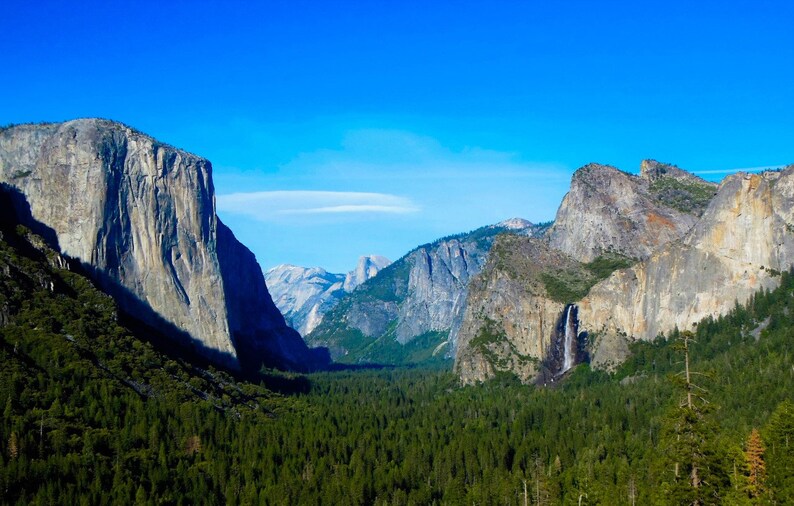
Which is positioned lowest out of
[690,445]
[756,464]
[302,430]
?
[302,430]

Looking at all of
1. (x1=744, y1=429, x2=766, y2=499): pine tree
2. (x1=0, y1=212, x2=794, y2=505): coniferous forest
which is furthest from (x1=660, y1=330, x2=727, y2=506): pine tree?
(x1=744, y1=429, x2=766, y2=499): pine tree

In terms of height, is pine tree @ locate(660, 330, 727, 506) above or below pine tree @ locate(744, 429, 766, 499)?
above

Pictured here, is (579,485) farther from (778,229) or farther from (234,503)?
(778,229)

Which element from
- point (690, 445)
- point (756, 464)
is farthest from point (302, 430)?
point (690, 445)

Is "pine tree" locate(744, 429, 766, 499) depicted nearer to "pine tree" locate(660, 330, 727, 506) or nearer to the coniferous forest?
the coniferous forest

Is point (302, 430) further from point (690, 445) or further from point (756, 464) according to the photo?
point (690, 445)

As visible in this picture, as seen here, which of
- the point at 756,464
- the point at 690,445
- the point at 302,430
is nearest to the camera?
the point at 690,445

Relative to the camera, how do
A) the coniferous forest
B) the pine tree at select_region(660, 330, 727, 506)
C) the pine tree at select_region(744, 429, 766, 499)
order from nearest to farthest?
the pine tree at select_region(660, 330, 727, 506)
the pine tree at select_region(744, 429, 766, 499)
the coniferous forest

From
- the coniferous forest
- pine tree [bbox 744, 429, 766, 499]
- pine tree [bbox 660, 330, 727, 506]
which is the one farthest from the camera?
the coniferous forest
